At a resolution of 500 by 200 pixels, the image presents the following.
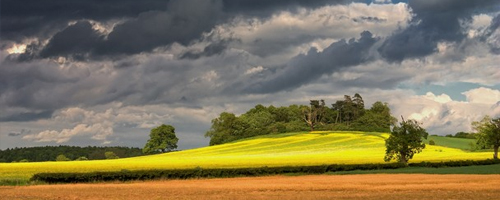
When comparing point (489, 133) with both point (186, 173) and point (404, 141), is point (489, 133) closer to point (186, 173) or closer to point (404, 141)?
point (404, 141)

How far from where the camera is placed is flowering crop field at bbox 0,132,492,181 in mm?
85688

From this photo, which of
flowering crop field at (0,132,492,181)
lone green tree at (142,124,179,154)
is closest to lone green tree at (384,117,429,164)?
flowering crop field at (0,132,492,181)

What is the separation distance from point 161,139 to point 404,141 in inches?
4612

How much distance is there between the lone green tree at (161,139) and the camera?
7441 inches

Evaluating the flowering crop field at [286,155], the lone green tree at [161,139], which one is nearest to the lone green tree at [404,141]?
the flowering crop field at [286,155]

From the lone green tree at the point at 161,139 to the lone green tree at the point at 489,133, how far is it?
104 meters

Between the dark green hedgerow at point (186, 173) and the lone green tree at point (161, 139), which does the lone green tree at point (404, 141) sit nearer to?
the dark green hedgerow at point (186, 173)

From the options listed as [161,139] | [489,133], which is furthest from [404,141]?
[161,139]

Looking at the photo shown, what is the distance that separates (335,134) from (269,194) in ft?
358

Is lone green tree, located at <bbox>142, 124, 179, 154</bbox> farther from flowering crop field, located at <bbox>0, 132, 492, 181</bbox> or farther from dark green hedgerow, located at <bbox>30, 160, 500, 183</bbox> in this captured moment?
dark green hedgerow, located at <bbox>30, 160, 500, 183</bbox>

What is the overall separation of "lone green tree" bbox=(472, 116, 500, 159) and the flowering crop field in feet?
8.40

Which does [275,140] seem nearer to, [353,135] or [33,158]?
[353,135]

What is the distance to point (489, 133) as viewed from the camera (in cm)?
9969

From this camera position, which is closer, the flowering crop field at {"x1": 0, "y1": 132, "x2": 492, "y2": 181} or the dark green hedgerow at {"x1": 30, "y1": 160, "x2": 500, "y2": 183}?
the dark green hedgerow at {"x1": 30, "y1": 160, "x2": 500, "y2": 183}
